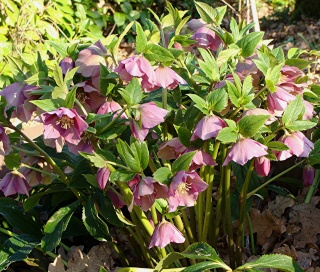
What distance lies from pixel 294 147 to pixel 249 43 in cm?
25

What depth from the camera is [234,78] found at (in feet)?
3.47

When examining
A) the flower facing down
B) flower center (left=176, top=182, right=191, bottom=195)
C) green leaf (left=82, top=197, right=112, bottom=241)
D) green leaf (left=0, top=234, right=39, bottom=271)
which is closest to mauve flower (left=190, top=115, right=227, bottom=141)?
flower center (left=176, top=182, right=191, bottom=195)

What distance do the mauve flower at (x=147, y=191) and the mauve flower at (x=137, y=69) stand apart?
0.19 m

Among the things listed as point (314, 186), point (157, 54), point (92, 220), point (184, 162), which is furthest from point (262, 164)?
point (314, 186)

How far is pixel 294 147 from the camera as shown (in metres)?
1.10

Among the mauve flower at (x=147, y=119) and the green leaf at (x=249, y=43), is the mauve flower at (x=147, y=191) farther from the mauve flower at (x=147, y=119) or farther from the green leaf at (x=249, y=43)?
the green leaf at (x=249, y=43)

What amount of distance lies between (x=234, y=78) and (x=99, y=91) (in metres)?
0.27

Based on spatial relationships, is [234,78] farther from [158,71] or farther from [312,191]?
[312,191]

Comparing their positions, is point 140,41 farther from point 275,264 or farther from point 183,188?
point 275,264

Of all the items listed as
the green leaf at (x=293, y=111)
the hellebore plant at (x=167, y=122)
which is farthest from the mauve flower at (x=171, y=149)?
the green leaf at (x=293, y=111)

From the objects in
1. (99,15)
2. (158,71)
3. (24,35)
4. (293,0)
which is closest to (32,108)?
(158,71)

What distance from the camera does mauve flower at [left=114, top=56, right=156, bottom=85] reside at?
1036 mm

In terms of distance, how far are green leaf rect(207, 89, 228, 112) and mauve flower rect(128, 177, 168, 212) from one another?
18cm

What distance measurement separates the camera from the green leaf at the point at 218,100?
3.44 feet
